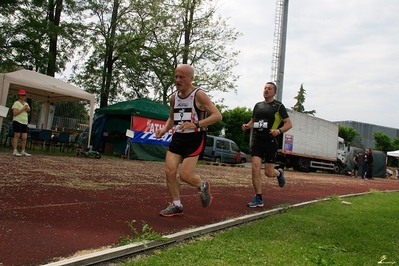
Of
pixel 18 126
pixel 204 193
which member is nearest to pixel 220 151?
pixel 18 126

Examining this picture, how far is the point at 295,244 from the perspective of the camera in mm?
3654

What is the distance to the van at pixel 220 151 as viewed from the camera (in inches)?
942

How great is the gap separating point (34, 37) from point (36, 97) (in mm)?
3163

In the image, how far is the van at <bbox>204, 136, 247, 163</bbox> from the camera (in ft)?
78.5

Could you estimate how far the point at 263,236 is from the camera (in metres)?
3.91

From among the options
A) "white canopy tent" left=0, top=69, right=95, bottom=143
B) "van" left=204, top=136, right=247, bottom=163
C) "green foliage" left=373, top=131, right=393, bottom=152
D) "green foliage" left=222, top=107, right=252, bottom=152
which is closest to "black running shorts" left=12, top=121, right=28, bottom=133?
"white canopy tent" left=0, top=69, right=95, bottom=143

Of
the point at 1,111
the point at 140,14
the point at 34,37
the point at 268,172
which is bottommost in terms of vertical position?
the point at 268,172

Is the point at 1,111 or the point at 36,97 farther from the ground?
the point at 36,97

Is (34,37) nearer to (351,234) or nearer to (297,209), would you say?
(297,209)

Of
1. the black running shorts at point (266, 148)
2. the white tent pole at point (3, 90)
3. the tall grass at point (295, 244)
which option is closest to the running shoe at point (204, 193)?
the tall grass at point (295, 244)

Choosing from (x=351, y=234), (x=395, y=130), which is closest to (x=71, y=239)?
(x=351, y=234)

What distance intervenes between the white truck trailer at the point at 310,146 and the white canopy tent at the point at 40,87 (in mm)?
13642

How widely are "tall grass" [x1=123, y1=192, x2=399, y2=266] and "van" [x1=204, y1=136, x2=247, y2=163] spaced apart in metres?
18.5

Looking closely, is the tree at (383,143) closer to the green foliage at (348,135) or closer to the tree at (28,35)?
the green foliage at (348,135)
